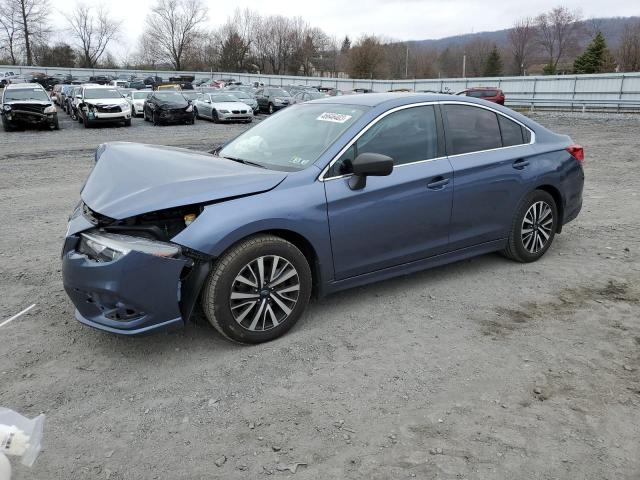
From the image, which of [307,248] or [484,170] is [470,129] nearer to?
[484,170]

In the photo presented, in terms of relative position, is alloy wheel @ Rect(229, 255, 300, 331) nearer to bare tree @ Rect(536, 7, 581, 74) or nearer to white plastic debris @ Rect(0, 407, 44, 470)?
white plastic debris @ Rect(0, 407, 44, 470)

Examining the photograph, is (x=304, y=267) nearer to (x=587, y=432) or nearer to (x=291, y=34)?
(x=587, y=432)

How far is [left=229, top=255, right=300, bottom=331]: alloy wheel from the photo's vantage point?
3566 mm

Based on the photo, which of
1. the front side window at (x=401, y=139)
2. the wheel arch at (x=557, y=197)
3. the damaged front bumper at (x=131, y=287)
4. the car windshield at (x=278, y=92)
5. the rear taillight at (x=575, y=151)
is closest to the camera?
the damaged front bumper at (x=131, y=287)

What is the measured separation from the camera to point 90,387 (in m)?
3.27

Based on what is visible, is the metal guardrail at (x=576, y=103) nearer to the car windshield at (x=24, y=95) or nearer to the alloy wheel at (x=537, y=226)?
the car windshield at (x=24, y=95)

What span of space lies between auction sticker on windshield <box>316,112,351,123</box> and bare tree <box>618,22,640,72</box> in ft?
185

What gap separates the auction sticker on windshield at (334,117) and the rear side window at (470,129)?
92 cm

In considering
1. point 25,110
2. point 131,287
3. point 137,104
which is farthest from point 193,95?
point 131,287

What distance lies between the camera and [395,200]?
4156mm

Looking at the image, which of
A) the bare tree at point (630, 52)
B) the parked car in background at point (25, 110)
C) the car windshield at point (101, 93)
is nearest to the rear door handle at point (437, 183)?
the parked car in background at point (25, 110)

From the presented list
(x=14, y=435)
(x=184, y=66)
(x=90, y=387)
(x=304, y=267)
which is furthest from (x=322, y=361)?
(x=184, y=66)

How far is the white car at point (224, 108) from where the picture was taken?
24.2 metres

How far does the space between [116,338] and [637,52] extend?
6069cm
